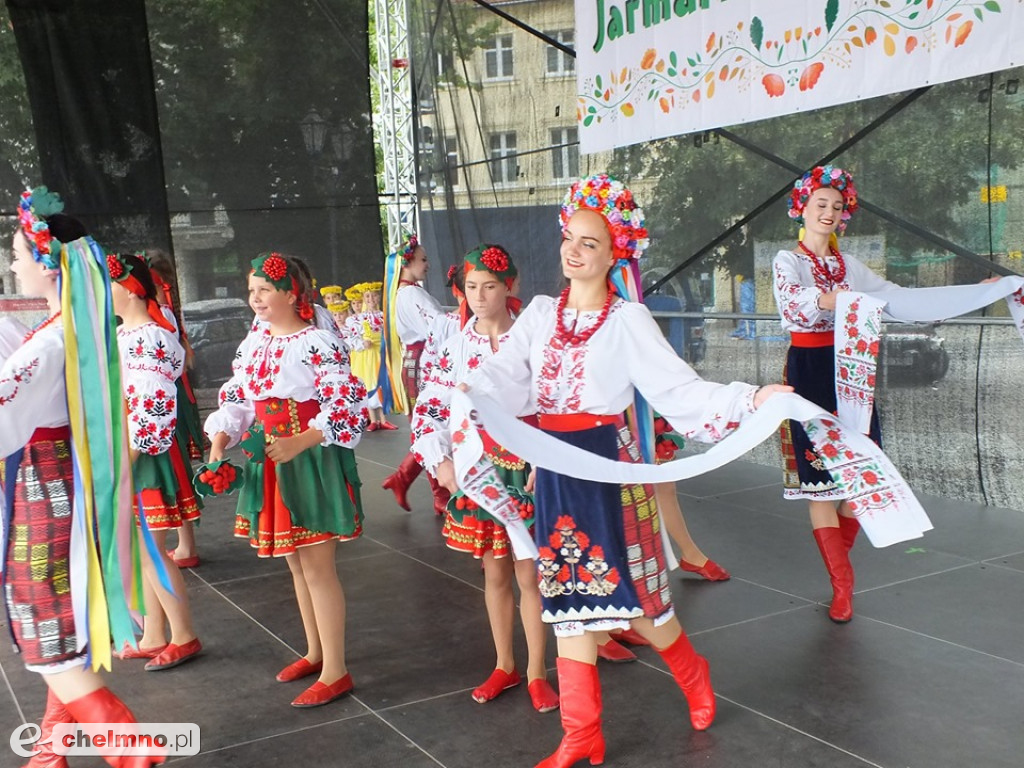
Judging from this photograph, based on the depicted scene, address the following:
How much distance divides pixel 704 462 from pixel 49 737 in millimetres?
1916

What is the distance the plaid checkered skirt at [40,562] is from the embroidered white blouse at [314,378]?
68 cm

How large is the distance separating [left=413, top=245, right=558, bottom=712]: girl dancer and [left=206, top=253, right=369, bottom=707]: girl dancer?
0.26 metres

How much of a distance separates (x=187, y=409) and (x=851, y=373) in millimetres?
2748

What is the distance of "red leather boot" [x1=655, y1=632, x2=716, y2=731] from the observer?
280 cm

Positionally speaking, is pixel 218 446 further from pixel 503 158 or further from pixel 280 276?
pixel 503 158

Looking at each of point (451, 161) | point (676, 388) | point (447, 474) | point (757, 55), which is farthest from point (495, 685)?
point (451, 161)

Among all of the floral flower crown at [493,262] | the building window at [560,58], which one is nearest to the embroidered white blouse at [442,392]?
the floral flower crown at [493,262]

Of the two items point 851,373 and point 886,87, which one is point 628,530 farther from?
point 886,87

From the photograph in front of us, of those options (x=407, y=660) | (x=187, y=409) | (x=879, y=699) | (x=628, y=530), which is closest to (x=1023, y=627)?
(x=879, y=699)

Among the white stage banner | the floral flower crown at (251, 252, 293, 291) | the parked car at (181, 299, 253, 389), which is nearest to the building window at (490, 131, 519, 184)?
the white stage banner

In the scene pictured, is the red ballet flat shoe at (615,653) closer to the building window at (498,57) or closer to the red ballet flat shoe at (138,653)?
the red ballet flat shoe at (138,653)

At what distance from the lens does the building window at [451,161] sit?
27.8 feet

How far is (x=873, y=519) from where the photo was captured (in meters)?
2.54

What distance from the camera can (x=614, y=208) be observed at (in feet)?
8.80
